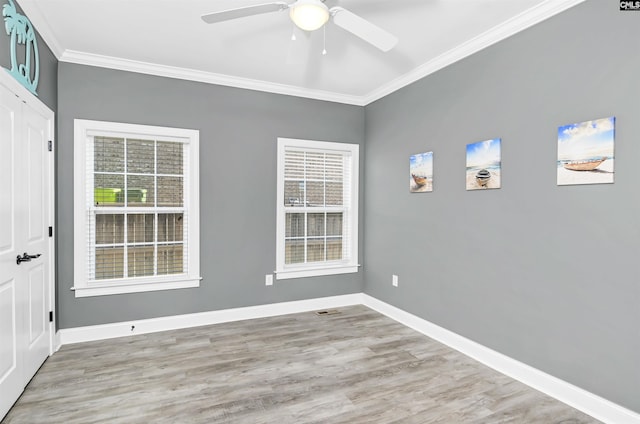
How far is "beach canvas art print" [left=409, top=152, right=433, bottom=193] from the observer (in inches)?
140

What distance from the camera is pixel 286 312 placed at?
4223 millimetres

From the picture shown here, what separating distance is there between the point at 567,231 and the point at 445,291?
1.29 m

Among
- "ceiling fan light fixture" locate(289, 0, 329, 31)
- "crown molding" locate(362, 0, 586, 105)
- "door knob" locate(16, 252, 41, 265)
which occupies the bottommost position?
"door knob" locate(16, 252, 41, 265)

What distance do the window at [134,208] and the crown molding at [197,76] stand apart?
576 mm

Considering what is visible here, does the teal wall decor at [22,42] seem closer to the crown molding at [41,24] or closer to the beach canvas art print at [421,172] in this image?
the crown molding at [41,24]

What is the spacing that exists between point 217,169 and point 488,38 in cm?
291

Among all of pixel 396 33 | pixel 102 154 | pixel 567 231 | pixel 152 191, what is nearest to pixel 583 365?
pixel 567 231

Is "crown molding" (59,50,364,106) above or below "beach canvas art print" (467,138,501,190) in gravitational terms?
above

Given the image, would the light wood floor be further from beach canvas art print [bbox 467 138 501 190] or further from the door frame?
beach canvas art print [bbox 467 138 501 190]

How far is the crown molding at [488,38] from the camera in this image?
242 cm

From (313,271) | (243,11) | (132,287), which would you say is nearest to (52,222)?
(132,287)

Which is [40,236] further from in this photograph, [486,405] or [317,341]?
[486,405]

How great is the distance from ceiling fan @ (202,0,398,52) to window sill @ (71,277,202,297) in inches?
105

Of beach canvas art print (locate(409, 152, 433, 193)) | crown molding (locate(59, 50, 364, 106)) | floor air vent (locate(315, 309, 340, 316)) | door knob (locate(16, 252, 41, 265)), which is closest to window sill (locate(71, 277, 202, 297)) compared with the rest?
→ door knob (locate(16, 252, 41, 265))
